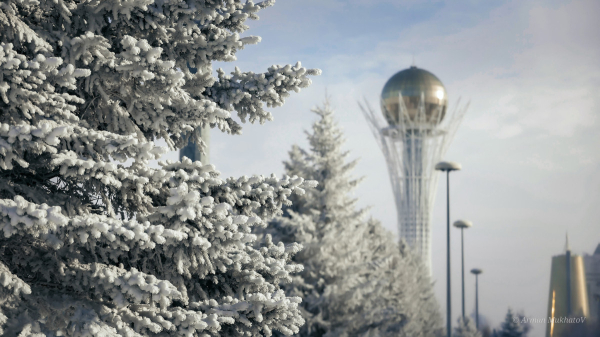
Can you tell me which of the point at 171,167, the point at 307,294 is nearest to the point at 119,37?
the point at 171,167

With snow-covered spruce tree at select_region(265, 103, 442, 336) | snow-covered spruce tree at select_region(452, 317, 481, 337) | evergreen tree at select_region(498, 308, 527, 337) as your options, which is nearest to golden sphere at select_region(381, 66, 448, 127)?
evergreen tree at select_region(498, 308, 527, 337)

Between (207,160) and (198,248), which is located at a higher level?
(207,160)

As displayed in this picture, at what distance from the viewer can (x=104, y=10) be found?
4535mm

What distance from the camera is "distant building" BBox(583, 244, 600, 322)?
22484 millimetres

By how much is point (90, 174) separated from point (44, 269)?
1.00 metres

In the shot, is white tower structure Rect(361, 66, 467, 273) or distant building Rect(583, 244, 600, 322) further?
white tower structure Rect(361, 66, 467, 273)

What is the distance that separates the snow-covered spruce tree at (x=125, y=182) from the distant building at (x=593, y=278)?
20662 millimetres

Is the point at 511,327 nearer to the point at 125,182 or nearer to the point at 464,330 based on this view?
the point at 464,330

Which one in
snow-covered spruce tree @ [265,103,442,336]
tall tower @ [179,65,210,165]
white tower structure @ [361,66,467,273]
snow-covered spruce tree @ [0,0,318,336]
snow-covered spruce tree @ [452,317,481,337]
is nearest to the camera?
snow-covered spruce tree @ [0,0,318,336]

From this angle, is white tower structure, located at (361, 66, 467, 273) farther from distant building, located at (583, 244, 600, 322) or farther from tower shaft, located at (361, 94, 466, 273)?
distant building, located at (583, 244, 600, 322)

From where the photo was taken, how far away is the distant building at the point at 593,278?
22.5 m

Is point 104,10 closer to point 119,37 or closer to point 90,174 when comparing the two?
point 119,37

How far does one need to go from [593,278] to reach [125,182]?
25.3 meters

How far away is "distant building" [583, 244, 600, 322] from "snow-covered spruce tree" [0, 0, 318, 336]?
2066cm
